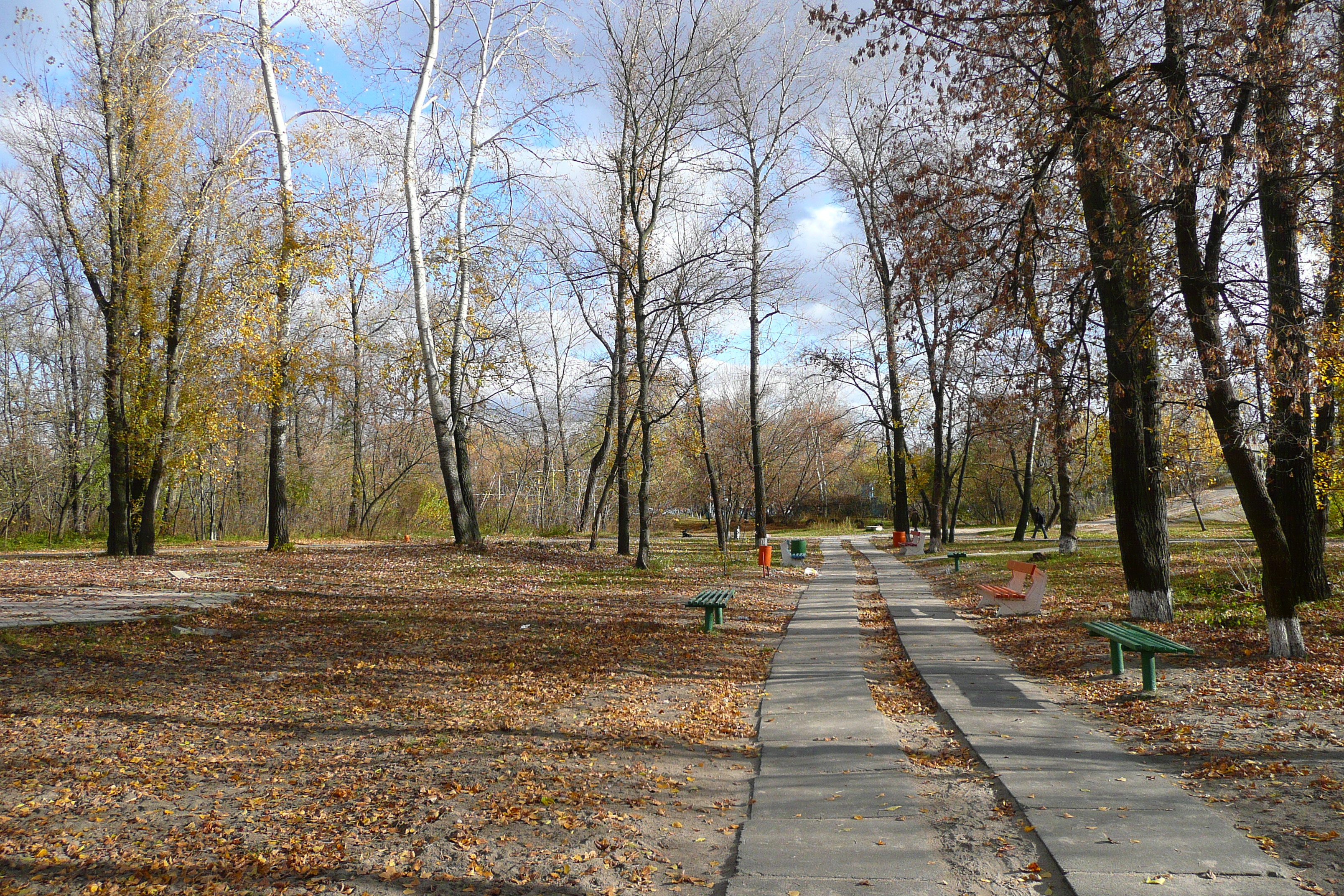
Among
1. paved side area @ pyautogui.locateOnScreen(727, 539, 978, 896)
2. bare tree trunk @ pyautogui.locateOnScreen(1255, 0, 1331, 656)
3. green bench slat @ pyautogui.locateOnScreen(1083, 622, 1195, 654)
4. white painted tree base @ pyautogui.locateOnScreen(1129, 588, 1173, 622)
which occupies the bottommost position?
paved side area @ pyautogui.locateOnScreen(727, 539, 978, 896)

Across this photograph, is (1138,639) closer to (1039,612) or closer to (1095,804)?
(1095,804)

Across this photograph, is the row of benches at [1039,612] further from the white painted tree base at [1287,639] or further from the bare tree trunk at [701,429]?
the bare tree trunk at [701,429]

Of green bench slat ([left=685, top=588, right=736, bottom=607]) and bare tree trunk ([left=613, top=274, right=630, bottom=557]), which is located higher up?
bare tree trunk ([left=613, top=274, right=630, bottom=557])

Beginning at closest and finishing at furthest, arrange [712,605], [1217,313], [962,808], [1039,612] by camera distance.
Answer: [962,808]
[1217,313]
[712,605]
[1039,612]

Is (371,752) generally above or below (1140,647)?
below

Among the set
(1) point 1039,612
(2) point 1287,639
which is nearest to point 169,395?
(1) point 1039,612

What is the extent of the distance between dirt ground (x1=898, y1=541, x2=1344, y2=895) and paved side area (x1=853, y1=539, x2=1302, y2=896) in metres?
0.17

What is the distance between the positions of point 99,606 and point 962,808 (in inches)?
385

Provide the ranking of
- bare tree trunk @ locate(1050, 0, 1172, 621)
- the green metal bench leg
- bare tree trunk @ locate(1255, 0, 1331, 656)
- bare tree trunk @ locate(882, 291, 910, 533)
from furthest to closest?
bare tree trunk @ locate(882, 291, 910, 533) → bare tree trunk @ locate(1050, 0, 1172, 621) → bare tree trunk @ locate(1255, 0, 1331, 656) → the green metal bench leg

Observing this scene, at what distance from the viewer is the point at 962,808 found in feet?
15.0

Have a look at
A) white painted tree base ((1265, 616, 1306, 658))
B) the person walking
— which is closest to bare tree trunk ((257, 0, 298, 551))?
white painted tree base ((1265, 616, 1306, 658))

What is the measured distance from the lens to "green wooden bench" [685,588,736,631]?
1041 cm

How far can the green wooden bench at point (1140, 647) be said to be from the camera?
678 cm

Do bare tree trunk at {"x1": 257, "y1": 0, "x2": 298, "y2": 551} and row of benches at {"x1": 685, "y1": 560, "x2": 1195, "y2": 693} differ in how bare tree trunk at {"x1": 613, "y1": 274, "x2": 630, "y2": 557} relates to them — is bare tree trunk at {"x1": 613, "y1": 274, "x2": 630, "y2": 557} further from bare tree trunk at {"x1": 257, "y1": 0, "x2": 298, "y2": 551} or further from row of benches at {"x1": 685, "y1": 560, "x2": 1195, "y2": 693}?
bare tree trunk at {"x1": 257, "y1": 0, "x2": 298, "y2": 551}
